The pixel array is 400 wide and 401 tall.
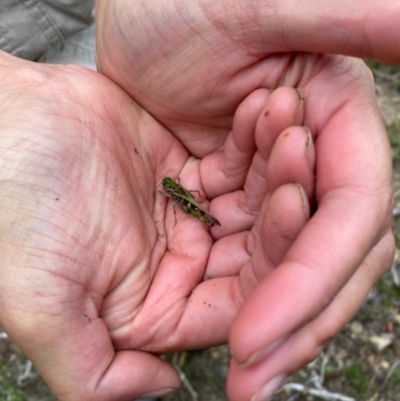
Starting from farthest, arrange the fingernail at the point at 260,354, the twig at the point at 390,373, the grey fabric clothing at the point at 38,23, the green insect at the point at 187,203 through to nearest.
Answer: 1. the twig at the point at 390,373
2. the grey fabric clothing at the point at 38,23
3. the green insect at the point at 187,203
4. the fingernail at the point at 260,354

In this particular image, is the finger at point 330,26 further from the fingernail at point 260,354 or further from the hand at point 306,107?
the fingernail at point 260,354

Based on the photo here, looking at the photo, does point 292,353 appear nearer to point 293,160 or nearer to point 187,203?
point 293,160

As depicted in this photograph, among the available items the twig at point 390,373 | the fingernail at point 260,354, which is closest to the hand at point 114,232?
the fingernail at point 260,354

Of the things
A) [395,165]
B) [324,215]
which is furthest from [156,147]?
[395,165]

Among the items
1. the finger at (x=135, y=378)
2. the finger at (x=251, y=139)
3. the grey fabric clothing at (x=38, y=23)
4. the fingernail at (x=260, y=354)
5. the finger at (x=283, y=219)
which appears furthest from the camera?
the grey fabric clothing at (x=38, y=23)

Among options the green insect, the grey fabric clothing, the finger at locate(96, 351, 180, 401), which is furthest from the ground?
the grey fabric clothing

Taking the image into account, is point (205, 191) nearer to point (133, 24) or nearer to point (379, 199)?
point (133, 24)

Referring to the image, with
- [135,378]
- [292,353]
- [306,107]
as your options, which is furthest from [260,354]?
[306,107]
